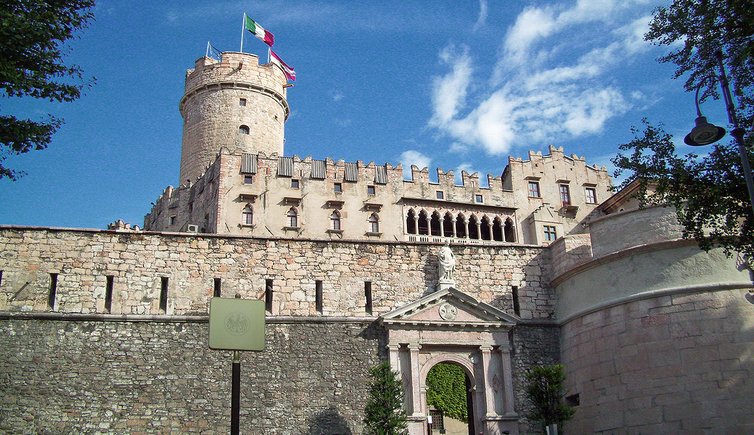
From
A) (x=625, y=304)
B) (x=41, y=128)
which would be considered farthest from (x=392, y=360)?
(x=41, y=128)

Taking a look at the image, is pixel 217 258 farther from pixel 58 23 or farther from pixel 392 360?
pixel 58 23

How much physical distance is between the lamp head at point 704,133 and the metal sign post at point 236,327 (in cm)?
872

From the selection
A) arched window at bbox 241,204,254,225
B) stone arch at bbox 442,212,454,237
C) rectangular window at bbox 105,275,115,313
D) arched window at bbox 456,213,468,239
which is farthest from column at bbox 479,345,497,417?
arched window at bbox 456,213,468,239

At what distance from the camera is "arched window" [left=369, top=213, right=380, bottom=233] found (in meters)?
48.2

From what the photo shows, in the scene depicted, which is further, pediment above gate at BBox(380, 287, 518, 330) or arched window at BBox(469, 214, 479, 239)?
arched window at BBox(469, 214, 479, 239)

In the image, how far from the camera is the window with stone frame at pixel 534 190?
52.6 meters

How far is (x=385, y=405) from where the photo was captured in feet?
71.8

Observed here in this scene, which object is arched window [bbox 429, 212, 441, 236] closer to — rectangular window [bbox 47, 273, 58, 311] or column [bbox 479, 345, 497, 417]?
column [bbox 479, 345, 497, 417]

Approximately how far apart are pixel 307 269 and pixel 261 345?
9872mm

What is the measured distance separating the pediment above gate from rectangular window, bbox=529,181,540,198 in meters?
27.9

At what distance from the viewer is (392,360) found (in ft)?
79.9

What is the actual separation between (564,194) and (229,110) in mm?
22979

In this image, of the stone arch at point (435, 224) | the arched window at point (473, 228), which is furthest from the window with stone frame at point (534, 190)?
the stone arch at point (435, 224)

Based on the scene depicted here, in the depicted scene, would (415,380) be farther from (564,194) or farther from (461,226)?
(564,194)
